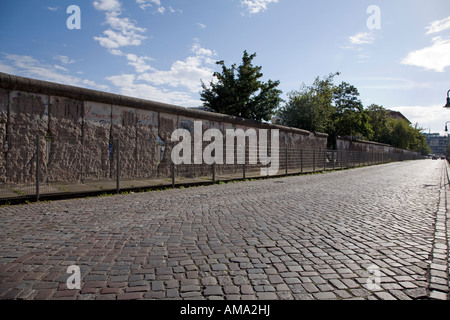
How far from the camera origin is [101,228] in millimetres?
4320

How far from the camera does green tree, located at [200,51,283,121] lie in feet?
79.4

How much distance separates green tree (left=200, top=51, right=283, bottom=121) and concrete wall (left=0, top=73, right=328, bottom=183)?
12.9 metres

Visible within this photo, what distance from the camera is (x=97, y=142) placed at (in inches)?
347

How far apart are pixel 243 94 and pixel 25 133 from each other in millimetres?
18641

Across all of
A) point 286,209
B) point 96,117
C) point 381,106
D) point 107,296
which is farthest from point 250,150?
point 381,106

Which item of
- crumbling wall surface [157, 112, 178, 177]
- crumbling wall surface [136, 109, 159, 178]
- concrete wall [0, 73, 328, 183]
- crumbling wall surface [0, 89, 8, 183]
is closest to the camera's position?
crumbling wall surface [0, 89, 8, 183]

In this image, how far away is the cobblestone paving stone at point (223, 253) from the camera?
Answer: 240cm

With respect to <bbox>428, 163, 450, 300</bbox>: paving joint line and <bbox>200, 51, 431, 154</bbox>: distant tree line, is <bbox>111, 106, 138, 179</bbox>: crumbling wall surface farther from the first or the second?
<bbox>200, 51, 431, 154</bbox>: distant tree line

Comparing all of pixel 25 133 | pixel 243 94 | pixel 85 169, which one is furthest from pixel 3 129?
pixel 243 94

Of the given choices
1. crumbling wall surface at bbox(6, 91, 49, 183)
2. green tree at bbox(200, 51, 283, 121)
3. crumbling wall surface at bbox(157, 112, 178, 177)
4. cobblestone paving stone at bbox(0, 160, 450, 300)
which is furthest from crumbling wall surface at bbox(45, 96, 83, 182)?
green tree at bbox(200, 51, 283, 121)

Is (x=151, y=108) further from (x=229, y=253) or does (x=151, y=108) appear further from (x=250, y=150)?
(x=229, y=253)

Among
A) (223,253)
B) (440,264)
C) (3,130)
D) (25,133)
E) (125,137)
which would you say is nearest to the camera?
(440,264)

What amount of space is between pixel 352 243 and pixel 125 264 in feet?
9.31

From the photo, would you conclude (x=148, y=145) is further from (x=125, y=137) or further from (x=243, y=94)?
(x=243, y=94)
